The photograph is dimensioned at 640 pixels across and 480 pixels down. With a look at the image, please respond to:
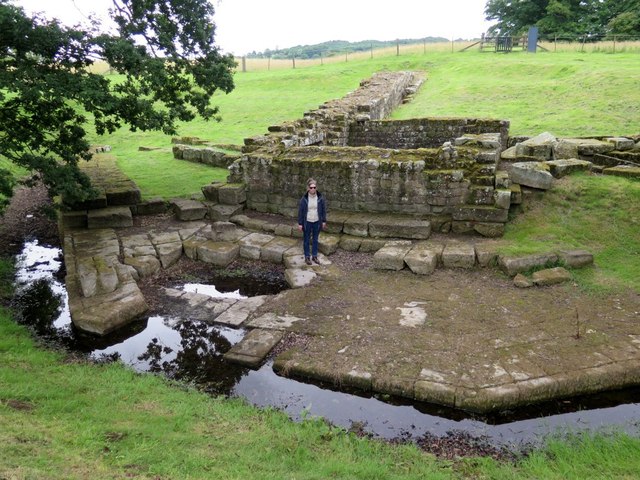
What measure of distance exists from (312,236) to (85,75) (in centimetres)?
572

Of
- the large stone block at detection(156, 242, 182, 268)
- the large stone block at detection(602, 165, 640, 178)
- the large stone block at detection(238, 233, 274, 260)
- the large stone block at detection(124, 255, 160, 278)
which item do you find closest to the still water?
the large stone block at detection(124, 255, 160, 278)

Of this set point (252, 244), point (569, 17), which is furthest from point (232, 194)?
point (569, 17)

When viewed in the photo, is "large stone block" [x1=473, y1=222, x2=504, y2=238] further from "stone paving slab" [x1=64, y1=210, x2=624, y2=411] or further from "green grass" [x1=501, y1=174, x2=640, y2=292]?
"stone paving slab" [x1=64, y1=210, x2=624, y2=411]

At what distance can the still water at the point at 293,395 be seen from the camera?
19.3 ft

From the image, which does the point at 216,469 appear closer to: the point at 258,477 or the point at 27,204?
the point at 258,477

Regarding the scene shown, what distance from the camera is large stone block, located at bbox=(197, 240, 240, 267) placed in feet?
36.1

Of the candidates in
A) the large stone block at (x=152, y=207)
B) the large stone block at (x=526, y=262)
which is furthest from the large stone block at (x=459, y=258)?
the large stone block at (x=152, y=207)

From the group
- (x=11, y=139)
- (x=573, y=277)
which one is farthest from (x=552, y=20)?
(x=11, y=139)

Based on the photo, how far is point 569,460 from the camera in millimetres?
5125

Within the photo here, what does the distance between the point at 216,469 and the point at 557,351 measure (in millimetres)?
4910

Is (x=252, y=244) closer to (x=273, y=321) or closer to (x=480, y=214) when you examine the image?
(x=273, y=321)

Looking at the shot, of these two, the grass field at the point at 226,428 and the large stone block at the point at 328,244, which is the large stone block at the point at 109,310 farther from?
the large stone block at the point at 328,244

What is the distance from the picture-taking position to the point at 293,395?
6.57 m

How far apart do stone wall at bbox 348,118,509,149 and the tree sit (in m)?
6.65
